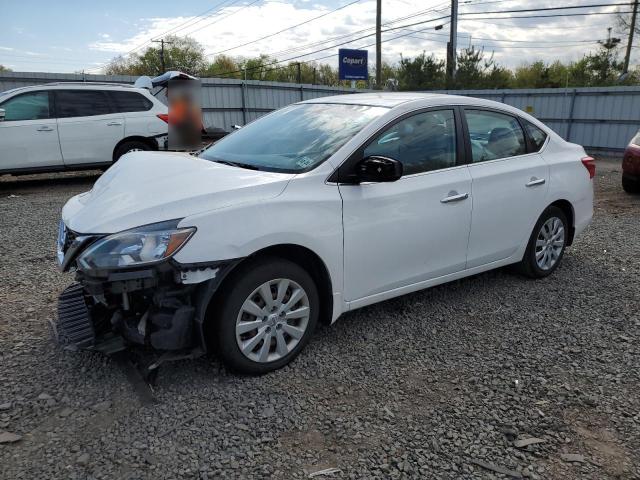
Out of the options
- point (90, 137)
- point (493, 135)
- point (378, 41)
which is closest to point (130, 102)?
point (90, 137)

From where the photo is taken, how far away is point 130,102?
10.0m

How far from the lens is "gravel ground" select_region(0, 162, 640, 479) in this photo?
2.45 metres

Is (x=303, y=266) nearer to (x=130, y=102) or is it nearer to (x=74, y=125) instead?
(x=74, y=125)

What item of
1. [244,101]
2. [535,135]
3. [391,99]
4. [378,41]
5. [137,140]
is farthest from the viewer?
[378,41]

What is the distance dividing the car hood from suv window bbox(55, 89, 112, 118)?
6.88 m

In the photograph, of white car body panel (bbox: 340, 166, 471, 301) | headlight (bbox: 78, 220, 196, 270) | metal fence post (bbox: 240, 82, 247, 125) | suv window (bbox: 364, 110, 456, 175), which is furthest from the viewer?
metal fence post (bbox: 240, 82, 247, 125)

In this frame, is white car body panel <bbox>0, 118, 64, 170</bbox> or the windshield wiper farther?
white car body panel <bbox>0, 118, 64, 170</bbox>

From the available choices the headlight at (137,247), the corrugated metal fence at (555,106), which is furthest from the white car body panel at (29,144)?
the headlight at (137,247)

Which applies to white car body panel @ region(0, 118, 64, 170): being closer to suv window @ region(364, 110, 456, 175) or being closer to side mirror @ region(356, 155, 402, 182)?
suv window @ region(364, 110, 456, 175)

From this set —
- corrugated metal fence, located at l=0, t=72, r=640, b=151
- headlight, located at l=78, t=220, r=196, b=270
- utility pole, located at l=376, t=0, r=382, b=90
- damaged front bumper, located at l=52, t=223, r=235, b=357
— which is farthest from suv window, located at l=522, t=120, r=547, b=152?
utility pole, located at l=376, t=0, r=382, b=90

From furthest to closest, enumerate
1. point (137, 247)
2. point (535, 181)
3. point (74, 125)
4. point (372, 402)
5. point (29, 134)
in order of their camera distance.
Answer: point (74, 125)
point (29, 134)
point (535, 181)
point (372, 402)
point (137, 247)

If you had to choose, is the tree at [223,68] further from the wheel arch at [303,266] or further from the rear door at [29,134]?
the wheel arch at [303,266]

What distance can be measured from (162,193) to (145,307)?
2.14 ft

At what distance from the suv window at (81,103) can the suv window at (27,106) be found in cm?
22
